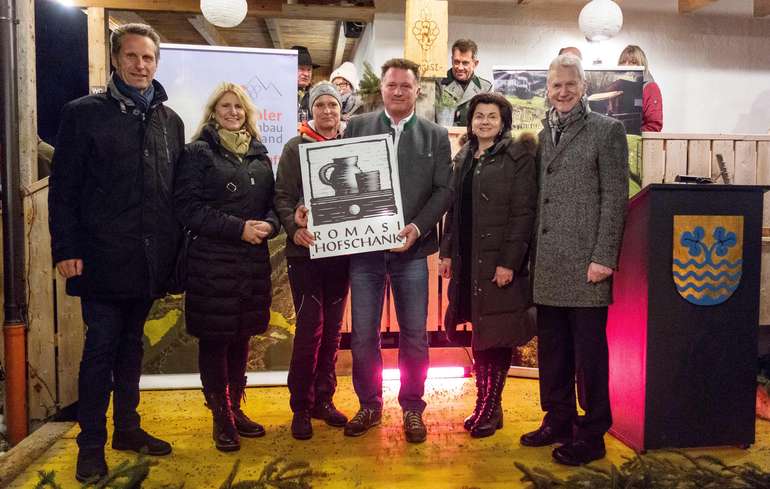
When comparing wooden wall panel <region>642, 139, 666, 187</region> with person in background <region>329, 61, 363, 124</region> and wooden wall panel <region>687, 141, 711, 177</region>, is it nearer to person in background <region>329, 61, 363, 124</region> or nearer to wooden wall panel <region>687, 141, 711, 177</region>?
wooden wall panel <region>687, 141, 711, 177</region>

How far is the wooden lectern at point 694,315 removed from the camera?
277cm

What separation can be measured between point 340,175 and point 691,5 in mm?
6678

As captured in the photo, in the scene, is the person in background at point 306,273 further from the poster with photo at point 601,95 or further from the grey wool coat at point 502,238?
the poster with photo at point 601,95

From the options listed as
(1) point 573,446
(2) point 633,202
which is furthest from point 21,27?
(1) point 573,446

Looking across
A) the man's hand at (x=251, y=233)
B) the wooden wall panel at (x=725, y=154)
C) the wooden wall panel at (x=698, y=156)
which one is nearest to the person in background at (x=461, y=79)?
the wooden wall panel at (x=698, y=156)

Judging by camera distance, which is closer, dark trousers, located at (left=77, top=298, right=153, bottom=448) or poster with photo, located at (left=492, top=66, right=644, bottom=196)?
dark trousers, located at (left=77, top=298, right=153, bottom=448)

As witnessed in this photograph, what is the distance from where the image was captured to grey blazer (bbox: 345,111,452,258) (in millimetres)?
2938

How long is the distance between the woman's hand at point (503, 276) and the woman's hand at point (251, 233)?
1087mm

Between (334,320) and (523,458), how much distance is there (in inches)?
43.8

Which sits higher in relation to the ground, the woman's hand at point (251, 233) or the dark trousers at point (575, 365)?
the woman's hand at point (251, 233)

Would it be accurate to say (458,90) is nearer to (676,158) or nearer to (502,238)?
(676,158)

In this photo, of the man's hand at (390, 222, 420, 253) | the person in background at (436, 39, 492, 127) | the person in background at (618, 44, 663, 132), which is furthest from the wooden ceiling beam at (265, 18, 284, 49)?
the man's hand at (390, 222, 420, 253)

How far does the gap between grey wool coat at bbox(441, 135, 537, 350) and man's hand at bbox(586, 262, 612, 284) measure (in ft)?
1.11

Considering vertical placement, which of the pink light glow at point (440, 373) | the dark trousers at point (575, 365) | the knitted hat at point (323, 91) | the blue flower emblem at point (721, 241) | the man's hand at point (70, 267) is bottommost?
the pink light glow at point (440, 373)
